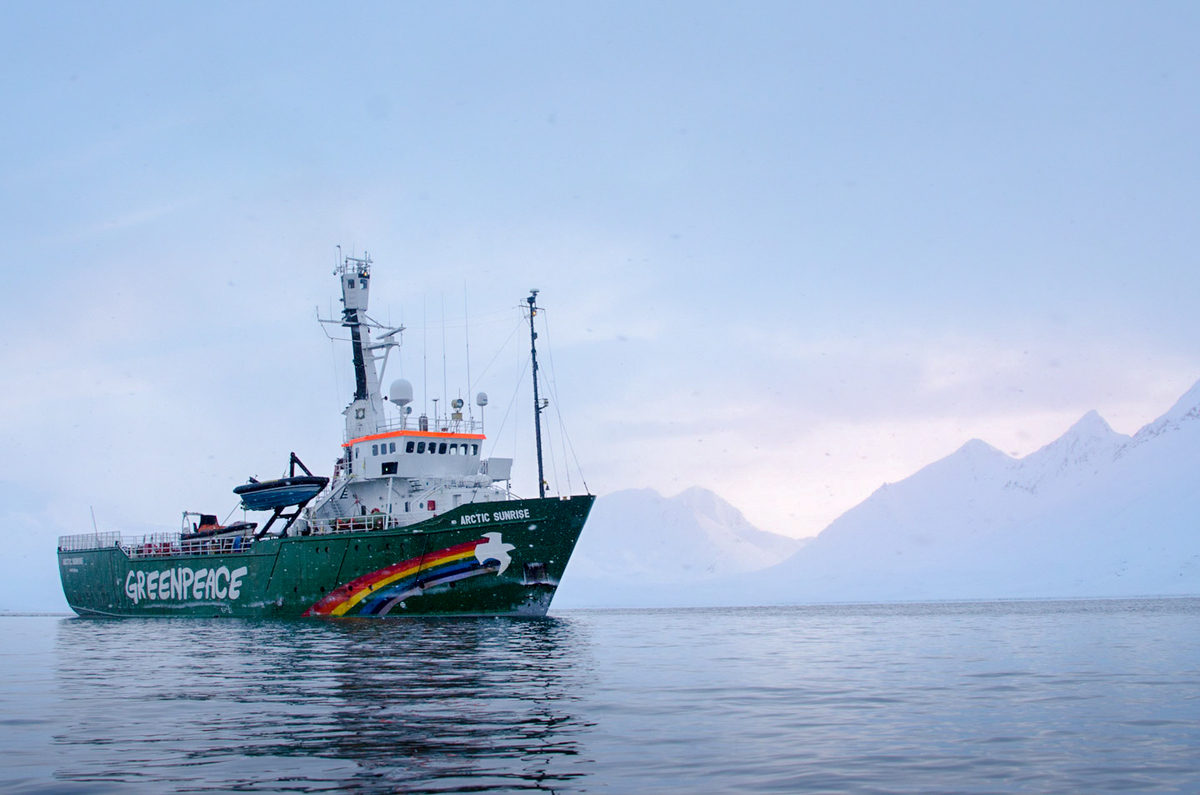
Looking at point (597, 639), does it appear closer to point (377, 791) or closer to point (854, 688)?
point (854, 688)

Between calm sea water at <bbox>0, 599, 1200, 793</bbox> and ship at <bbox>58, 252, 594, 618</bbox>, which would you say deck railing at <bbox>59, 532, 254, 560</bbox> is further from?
calm sea water at <bbox>0, 599, 1200, 793</bbox>

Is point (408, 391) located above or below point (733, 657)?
above

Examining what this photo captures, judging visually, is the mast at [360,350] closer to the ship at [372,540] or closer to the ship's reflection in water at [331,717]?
the ship at [372,540]

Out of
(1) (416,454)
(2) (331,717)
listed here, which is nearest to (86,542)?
(1) (416,454)

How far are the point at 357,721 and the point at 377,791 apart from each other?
488 centimetres

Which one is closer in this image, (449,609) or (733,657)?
(733,657)

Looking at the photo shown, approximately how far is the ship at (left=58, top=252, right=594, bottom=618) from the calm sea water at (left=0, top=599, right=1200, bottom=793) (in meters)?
16.4

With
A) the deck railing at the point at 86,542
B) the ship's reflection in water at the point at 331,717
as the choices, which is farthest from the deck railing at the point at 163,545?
the ship's reflection in water at the point at 331,717

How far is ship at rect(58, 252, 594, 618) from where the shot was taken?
148 feet

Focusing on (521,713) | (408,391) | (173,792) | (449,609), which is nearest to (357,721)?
(521,713)

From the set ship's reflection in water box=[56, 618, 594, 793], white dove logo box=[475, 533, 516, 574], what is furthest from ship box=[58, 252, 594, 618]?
ship's reflection in water box=[56, 618, 594, 793]

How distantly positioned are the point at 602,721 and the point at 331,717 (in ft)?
12.5

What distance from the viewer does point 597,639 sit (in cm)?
3694

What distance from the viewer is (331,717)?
569 inches
